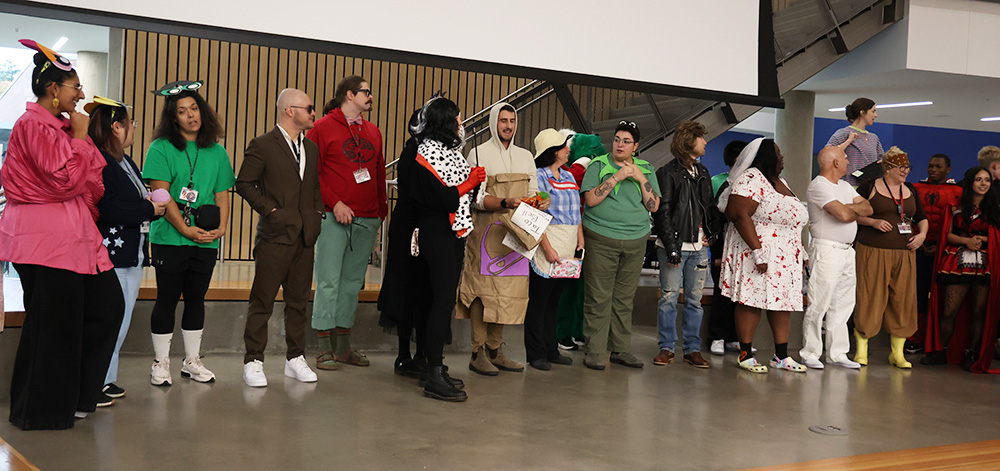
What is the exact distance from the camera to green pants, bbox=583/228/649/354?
193 inches

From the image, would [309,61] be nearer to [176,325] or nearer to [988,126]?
[176,325]

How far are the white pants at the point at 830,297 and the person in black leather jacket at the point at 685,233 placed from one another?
0.74m

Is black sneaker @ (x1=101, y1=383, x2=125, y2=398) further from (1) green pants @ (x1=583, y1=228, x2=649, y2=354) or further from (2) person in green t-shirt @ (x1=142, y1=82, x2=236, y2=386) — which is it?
(1) green pants @ (x1=583, y1=228, x2=649, y2=354)

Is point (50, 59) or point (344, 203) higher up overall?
point (50, 59)

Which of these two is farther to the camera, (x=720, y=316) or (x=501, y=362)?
(x=720, y=316)

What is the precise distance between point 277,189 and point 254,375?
0.91 m

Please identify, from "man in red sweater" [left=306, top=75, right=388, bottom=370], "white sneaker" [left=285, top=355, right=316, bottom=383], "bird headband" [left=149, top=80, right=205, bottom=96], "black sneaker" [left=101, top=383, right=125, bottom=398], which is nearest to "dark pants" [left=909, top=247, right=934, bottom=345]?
"man in red sweater" [left=306, top=75, right=388, bottom=370]

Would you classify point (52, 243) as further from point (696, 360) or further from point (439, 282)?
point (696, 360)

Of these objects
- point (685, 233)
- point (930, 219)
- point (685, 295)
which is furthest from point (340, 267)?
point (930, 219)

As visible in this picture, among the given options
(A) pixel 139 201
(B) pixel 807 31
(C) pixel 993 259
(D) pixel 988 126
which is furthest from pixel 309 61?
(D) pixel 988 126

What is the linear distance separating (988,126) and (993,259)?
934 cm

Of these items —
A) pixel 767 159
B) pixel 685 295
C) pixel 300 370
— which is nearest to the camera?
pixel 300 370

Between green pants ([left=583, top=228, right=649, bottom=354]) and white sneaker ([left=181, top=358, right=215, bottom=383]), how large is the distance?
6.97ft

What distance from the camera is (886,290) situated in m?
5.65
